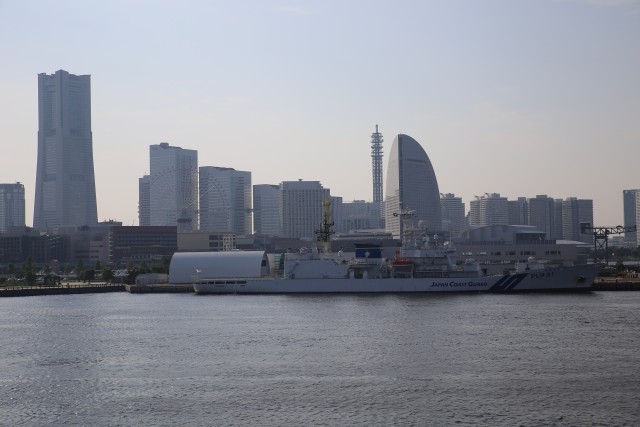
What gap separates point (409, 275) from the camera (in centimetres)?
7281

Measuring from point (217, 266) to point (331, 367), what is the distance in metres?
54.2

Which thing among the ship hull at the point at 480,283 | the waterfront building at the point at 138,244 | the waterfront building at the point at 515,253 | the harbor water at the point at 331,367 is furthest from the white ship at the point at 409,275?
the waterfront building at the point at 138,244

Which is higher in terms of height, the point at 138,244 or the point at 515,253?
the point at 138,244

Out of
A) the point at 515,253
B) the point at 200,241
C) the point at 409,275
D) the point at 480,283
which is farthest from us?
the point at 200,241

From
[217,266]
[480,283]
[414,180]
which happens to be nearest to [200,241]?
[414,180]

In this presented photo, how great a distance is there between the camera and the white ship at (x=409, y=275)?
71500 mm

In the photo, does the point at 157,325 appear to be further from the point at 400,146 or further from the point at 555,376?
the point at 400,146

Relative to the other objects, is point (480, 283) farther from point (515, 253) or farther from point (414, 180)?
point (414, 180)

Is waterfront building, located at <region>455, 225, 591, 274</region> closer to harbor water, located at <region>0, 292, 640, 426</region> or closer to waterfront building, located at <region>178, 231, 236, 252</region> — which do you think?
harbor water, located at <region>0, 292, 640, 426</region>

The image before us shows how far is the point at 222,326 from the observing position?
165 ft

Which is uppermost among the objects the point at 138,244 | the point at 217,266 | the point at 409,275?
the point at 138,244

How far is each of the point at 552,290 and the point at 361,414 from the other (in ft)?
153

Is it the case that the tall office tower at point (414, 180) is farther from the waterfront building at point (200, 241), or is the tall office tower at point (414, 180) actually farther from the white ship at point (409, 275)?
the white ship at point (409, 275)

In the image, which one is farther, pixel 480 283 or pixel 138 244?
pixel 138 244
